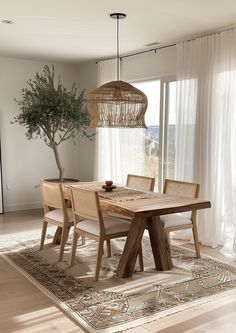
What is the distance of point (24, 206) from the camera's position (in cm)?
663

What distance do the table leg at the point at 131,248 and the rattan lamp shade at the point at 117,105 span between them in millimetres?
972

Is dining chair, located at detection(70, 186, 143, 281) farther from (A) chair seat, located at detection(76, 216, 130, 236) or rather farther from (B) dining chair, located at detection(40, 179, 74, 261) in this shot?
(B) dining chair, located at detection(40, 179, 74, 261)

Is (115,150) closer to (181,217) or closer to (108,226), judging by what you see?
(181,217)

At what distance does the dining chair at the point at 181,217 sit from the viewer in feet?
12.7

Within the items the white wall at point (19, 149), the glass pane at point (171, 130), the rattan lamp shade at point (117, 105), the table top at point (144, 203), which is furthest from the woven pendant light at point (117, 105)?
the white wall at point (19, 149)

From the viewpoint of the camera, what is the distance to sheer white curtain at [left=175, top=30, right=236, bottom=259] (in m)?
4.27

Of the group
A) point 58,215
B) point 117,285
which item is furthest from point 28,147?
point 117,285

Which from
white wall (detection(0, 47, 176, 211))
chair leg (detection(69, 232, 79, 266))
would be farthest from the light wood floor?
white wall (detection(0, 47, 176, 211))

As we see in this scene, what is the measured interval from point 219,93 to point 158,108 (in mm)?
1249

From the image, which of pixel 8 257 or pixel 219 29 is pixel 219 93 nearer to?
pixel 219 29

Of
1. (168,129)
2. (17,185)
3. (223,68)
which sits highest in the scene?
(223,68)

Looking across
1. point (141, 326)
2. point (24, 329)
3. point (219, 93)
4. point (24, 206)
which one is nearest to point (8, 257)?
point (24, 329)

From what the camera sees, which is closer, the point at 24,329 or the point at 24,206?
the point at 24,329

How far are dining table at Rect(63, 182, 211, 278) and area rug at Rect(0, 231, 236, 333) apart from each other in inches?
5.3
